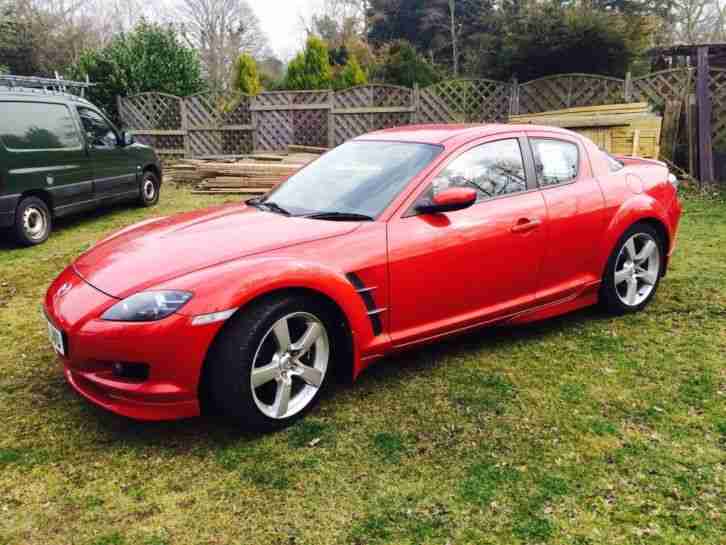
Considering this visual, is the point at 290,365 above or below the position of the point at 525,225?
below

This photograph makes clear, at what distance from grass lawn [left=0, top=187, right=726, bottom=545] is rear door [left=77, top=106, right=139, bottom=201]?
15.8 ft

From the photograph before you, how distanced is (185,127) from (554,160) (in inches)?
552

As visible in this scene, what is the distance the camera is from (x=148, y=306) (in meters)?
2.71

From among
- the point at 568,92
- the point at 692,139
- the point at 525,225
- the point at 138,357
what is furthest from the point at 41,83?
the point at 692,139

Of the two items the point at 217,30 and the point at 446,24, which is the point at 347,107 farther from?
the point at 217,30

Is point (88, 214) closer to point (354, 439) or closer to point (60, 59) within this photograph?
point (354, 439)

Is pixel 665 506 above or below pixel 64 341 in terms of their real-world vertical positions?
below

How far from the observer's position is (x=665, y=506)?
7.90 feet

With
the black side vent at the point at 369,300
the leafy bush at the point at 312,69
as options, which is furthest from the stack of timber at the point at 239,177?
the leafy bush at the point at 312,69

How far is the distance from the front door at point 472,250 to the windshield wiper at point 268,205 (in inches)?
29.3

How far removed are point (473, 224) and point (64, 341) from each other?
2.23 metres

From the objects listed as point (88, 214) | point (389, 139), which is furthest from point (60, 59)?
point (389, 139)

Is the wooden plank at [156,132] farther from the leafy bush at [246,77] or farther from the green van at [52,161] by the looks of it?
the green van at [52,161]

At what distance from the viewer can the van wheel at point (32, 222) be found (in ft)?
22.7
